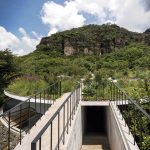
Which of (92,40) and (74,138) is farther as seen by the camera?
(92,40)

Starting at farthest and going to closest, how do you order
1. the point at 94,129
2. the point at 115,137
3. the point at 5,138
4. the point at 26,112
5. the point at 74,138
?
the point at 94,129
the point at 26,112
the point at 5,138
the point at 115,137
the point at 74,138

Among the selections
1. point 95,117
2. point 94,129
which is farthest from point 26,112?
point 95,117

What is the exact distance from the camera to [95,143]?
1219cm

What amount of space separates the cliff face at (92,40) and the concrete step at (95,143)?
1962 inches

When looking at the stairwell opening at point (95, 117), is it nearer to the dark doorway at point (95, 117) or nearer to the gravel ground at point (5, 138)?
the dark doorway at point (95, 117)

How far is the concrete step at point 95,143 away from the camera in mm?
11426

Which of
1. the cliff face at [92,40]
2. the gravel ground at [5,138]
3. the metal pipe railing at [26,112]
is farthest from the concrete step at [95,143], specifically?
the cliff face at [92,40]

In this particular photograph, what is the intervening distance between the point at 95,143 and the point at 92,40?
58660mm

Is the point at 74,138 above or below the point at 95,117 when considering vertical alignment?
above

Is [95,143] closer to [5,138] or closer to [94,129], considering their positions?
[94,129]

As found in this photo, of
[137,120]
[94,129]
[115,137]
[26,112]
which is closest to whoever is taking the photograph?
[137,120]

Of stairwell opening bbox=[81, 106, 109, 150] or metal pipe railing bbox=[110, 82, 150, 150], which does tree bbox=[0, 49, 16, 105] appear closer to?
stairwell opening bbox=[81, 106, 109, 150]

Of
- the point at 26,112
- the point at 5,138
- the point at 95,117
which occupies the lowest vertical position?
the point at 95,117

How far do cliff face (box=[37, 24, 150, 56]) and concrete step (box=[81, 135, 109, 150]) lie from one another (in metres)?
49.8
